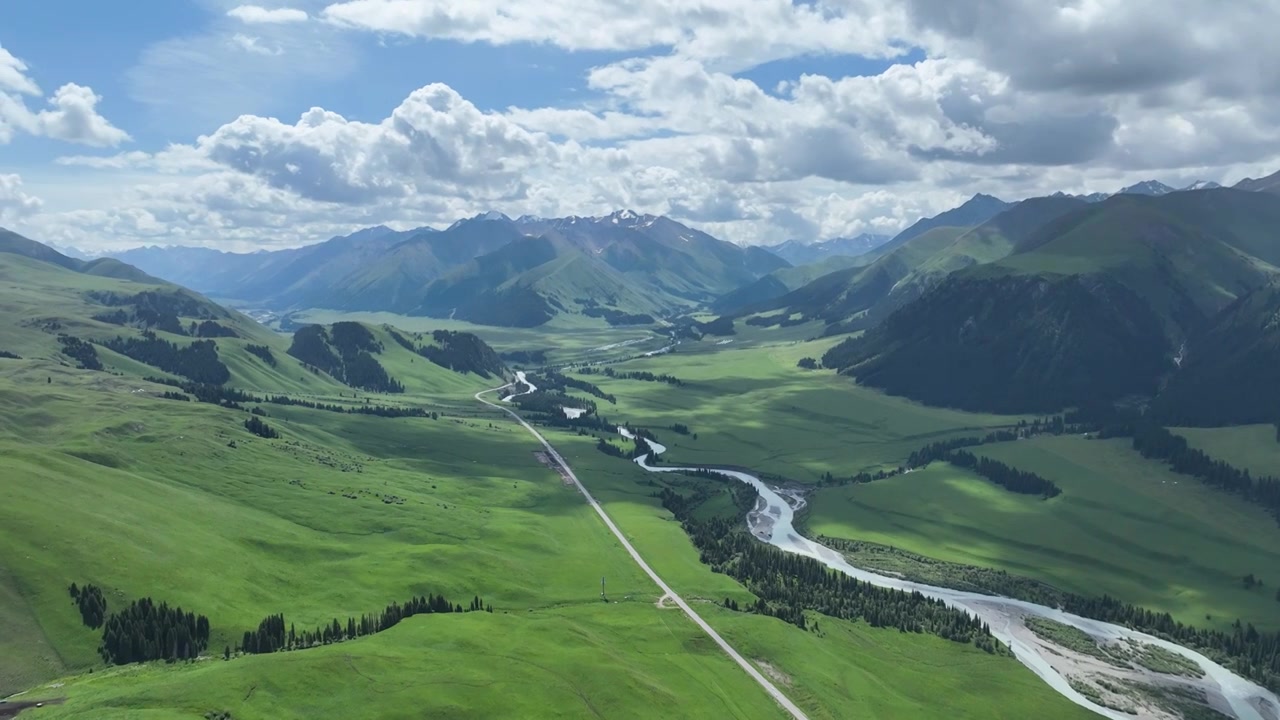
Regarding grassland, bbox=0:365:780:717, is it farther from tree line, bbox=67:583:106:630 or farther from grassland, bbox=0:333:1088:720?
tree line, bbox=67:583:106:630

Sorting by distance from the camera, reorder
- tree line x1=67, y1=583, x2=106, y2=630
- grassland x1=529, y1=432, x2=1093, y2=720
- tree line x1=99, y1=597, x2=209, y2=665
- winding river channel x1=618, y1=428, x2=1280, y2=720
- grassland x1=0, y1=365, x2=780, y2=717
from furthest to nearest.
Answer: winding river channel x1=618, y1=428, x2=1280, y2=720
grassland x1=529, y1=432, x2=1093, y2=720
tree line x1=67, y1=583, x2=106, y2=630
tree line x1=99, y1=597, x2=209, y2=665
grassland x1=0, y1=365, x2=780, y2=717

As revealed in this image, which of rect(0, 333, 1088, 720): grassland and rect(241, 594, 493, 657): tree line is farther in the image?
rect(241, 594, 493, 657): tree line

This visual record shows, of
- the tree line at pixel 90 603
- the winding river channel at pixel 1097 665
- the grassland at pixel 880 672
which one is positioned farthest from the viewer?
the winding river channel at pixel 1097 665

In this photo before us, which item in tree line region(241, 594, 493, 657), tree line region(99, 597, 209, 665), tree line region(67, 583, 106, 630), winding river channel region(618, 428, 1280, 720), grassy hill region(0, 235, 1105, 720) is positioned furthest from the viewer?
winding river channel region(618, 428, 1280, 720)

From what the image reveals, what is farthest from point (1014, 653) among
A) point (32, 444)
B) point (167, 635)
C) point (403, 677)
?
point (32, 444)

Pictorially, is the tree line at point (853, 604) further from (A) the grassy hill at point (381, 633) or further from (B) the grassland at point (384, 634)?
(B) the grassland at point (384, 634)

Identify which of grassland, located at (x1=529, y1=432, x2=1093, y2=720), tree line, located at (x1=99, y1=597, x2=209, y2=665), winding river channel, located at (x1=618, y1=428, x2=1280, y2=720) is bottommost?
winding river channel, located at (x1=618, y1=428, x2=1280, y2=720)

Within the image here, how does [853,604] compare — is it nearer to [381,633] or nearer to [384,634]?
[384,634]

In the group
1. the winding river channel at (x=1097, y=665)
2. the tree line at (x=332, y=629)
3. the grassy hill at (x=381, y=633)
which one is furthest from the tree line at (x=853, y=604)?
the tree line at (x=332, y=629)

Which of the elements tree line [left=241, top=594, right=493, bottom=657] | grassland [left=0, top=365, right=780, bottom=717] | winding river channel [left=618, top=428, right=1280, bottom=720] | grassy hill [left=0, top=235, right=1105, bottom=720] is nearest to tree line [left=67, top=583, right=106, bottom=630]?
grassy hill [left=0, top=235, right=1105, bottom=720]
